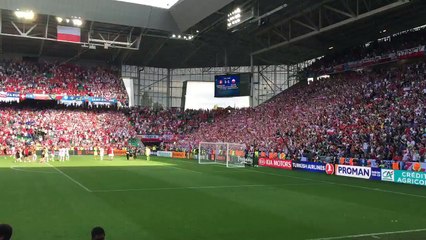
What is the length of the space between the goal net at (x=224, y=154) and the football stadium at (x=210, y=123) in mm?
278

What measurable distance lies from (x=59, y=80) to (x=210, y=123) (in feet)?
75.4

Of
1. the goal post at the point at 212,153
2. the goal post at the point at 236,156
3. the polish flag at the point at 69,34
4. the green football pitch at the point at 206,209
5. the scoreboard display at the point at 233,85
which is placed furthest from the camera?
the scoreboard display at the point at 233,85

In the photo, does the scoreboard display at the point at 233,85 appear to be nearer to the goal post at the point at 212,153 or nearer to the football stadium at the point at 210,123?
the football stadium at the point at 210,123

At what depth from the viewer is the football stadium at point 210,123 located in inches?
544

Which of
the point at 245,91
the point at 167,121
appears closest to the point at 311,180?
the point at 245,91

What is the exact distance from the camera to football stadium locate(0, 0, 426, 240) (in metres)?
13.8

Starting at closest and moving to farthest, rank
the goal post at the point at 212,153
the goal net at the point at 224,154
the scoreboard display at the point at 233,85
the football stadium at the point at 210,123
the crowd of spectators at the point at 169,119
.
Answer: the football stadium at the point at 210,123, the goal net at the point at 224,154, the goal post at the point at 212,153, the scoreboard display at the point at 233,85, the crowd of spectators at the point at 169,119

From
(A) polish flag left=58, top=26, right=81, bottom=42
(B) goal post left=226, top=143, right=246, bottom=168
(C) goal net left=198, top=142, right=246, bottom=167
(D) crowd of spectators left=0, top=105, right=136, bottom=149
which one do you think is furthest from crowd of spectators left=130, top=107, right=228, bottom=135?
(B) goal post left=226, top=143, right=246, bottom=168

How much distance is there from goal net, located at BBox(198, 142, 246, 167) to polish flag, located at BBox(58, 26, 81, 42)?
1836 cm

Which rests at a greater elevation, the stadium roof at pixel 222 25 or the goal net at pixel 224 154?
the stadium roof at pixel 222 25

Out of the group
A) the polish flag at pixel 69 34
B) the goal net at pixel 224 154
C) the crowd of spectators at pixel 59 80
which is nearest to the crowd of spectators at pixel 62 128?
the crowd of spectators at pixel 59 80

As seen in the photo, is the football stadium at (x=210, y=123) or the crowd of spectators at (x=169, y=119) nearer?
the football stadium at (x=210, y=123)

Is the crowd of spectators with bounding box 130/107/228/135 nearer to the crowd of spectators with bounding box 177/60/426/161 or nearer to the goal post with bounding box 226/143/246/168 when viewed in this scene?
the crowd of spectators with bounding box 177/60/426/161

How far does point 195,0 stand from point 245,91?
1410cm
